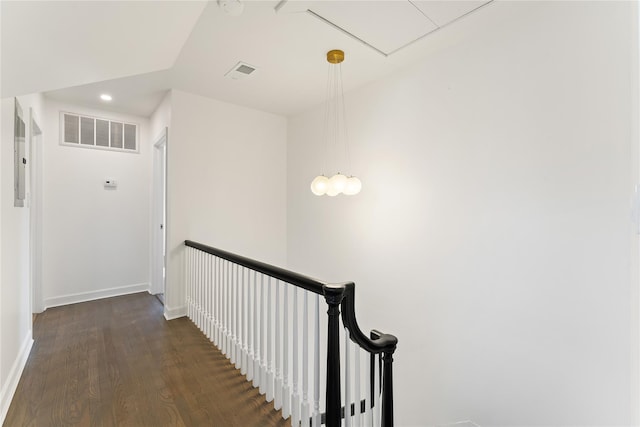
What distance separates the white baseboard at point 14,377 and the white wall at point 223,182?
3.82ft

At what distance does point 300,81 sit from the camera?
3174 millimetres

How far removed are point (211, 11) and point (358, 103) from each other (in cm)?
178

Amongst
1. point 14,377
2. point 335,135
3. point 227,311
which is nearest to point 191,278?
point 227,311

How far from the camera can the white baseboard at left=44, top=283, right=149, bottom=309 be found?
3730mm

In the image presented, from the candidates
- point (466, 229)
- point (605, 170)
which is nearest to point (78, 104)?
point (466, 229)

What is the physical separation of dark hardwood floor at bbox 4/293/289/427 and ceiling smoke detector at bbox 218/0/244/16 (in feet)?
8.65

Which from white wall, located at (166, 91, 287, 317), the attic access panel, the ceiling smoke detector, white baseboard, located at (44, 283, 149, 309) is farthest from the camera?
white baseboard, located at (44, 283, 149, 309)

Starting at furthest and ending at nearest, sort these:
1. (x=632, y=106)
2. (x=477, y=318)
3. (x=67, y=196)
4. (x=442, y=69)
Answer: (x=67, y=196), (x=442, y=69), (x=477, y=318), (x=632, y=106)

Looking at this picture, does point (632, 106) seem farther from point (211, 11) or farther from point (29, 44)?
point (29, 44)

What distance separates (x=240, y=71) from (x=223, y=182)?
4.67 feet

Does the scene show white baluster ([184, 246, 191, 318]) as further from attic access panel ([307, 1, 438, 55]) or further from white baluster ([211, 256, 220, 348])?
attic access panel ([307, 1, 438, 55])

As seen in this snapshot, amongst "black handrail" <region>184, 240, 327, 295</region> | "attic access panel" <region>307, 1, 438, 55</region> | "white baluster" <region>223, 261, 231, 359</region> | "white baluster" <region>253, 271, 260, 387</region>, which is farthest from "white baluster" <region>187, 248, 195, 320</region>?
"attic access panel" <region>307, 1, 438, 55</region>

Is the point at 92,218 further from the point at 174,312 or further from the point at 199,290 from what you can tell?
the point at 199,290

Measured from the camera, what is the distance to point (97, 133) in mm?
4027
